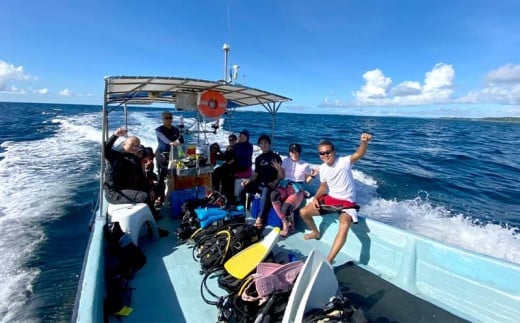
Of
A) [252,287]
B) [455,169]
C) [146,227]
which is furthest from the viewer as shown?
[455,169]

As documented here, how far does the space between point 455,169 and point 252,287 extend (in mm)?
16808

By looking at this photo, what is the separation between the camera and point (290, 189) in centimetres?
519

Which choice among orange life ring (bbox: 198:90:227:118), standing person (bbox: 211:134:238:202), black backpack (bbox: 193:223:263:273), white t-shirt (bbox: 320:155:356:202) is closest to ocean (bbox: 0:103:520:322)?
orange life ring (bbox: 198:90:227:118)

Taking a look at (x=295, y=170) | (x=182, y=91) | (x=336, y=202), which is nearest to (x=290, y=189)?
(x=295, y=170)

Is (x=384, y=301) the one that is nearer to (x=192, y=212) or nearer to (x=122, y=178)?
(x=192, y=212)

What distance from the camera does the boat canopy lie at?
16.3 ft

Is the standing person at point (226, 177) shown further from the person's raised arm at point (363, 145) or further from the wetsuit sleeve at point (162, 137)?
the person's raised arm at point (363, 145)

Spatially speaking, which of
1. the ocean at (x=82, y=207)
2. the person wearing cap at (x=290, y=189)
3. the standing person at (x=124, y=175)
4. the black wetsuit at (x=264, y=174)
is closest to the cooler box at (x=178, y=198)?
the standing person at (x=124, y=175)

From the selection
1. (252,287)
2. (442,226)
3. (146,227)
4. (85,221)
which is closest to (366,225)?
(252,287)

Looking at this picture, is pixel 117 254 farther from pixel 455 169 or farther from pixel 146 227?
pixel 455 169

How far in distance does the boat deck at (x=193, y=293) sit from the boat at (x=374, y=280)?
10 millimetres

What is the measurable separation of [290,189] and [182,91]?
3349 millimetres

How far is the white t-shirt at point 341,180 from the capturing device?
13.1ft

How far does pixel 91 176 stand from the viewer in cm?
1116
